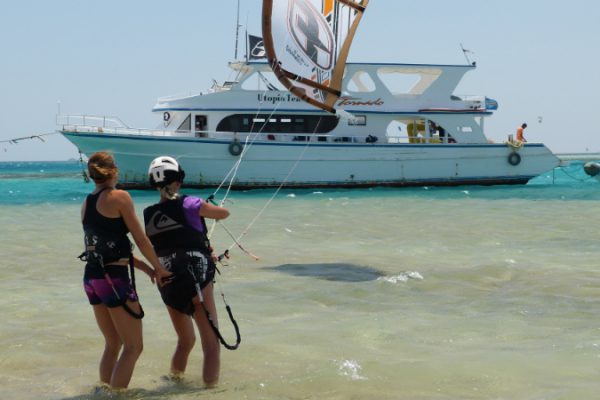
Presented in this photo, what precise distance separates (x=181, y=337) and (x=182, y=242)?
636 millimetres

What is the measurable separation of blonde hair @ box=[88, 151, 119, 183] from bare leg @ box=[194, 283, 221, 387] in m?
0.86

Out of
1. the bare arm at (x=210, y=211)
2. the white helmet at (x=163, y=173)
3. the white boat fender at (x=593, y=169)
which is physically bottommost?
the white boat fender at (x=593, y=169)

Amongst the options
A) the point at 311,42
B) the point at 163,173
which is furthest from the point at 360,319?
the point at 311,42

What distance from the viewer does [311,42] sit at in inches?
438

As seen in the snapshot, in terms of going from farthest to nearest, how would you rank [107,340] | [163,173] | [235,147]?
[235,147], [107,340], [163,173]

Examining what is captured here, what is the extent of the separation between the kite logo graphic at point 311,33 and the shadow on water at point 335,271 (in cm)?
283

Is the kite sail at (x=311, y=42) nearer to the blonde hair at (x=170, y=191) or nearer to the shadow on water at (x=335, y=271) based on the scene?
the shadow on water at (x=335, y=271)

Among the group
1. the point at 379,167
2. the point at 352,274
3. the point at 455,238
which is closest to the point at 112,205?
the point at 352,274

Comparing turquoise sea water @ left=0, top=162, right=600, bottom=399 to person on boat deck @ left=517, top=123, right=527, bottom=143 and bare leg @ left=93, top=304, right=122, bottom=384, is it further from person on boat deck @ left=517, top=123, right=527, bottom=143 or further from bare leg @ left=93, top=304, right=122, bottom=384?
person on boat deck @ left=517, top=123, right=527, bottom=143

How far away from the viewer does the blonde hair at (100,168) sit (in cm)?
436

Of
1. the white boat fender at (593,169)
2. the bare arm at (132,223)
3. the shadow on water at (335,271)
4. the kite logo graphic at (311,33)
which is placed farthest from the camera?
the white boat fender at (593,169)

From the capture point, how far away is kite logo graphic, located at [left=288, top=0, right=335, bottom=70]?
1072cm

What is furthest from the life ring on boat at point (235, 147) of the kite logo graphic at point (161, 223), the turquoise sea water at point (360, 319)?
the kite logo graphic at point (161, 223)

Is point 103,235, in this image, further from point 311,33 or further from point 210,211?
point 311,33
